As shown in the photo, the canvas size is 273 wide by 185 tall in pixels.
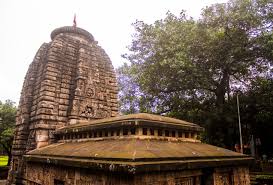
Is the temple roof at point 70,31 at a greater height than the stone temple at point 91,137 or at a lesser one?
greater

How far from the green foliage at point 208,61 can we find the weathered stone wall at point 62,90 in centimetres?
464

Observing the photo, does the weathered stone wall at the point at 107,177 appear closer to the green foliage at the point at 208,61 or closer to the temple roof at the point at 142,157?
the temple roof at the point at 142,157

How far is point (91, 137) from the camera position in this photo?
28.0ft

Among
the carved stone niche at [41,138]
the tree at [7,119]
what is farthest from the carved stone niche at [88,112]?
the tree at [7,119]

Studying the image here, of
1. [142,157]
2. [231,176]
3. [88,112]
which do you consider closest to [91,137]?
[142,157]

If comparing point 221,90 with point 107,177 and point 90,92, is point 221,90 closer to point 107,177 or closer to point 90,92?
point 90,92

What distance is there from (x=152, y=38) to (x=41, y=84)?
9.78 m

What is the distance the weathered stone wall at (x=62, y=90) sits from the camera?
36.9 ft

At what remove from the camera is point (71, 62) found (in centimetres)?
1292

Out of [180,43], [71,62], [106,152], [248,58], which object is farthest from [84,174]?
[248,58]

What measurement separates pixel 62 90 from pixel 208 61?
9742mm

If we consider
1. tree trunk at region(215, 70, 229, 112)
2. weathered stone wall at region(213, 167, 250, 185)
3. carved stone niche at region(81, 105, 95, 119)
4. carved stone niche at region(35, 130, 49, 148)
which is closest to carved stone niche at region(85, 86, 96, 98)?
carved stone niche at region(81, 105, 95, 119)

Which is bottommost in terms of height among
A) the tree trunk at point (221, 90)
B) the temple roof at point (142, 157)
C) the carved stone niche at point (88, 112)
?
the temple roof at point (142, 157)

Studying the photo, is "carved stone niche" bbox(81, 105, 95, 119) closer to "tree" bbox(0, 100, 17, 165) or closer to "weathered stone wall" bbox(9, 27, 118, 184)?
"weathered stone wall" bbox(9, 27, 118, 184)
